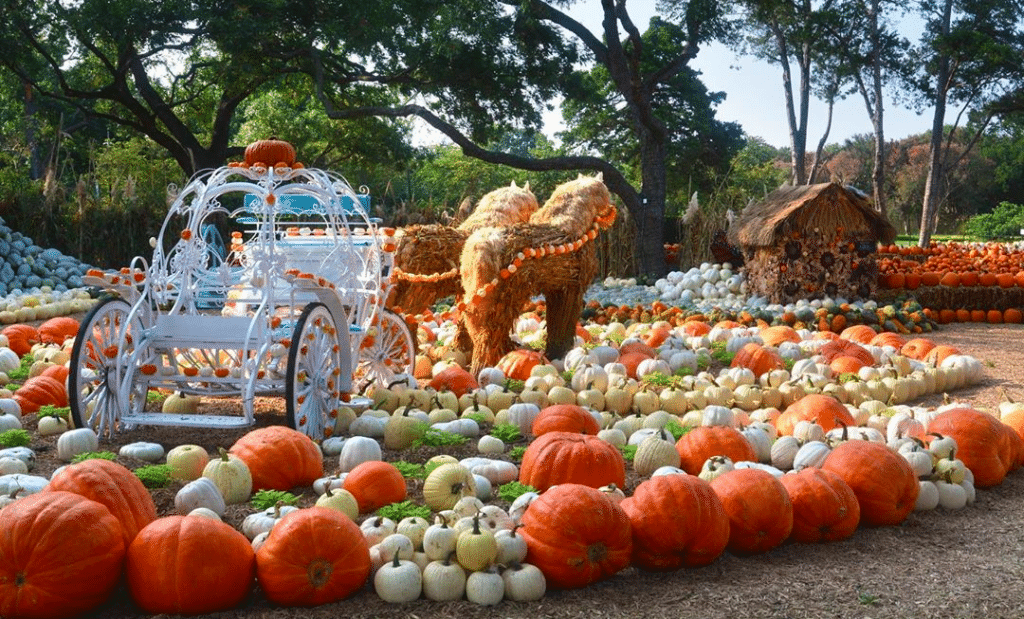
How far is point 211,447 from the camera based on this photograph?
19.2 feet

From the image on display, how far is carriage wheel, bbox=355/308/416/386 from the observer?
728 centimetres

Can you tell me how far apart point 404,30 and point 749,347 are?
15.6 meters

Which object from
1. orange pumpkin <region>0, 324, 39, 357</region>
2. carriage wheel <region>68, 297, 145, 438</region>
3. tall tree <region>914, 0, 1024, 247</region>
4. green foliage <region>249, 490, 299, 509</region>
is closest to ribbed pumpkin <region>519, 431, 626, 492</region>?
green foliage <region>249, 490, 299, 509</region>

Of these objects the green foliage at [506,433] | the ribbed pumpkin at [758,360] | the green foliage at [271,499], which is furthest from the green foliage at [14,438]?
the ribbed pumpkin at [758,360]

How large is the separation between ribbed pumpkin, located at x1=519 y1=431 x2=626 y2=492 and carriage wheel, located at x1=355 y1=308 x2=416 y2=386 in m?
2.57

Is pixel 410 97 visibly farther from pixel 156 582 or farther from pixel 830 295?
pixel 156 582

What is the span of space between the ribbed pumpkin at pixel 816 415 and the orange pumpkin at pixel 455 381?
227 cm

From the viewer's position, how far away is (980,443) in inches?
207

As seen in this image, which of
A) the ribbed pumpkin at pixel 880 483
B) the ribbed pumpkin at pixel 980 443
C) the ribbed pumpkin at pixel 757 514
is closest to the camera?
the ribbed pumpkin at pixel 757 514

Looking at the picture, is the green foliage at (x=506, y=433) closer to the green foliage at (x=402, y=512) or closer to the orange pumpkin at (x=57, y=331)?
the green foliage at (x=402, y=512)

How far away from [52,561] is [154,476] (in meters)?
1.46

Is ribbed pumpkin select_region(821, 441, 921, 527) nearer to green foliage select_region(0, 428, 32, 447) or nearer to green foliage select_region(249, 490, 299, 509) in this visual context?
green foliage select_region(249, 490, 299, 509)

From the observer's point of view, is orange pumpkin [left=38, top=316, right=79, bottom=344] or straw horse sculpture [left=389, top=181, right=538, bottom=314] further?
orange pumpkin [left=38, top=316, right=79, bottom=344]

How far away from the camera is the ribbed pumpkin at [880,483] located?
450 centimetres
